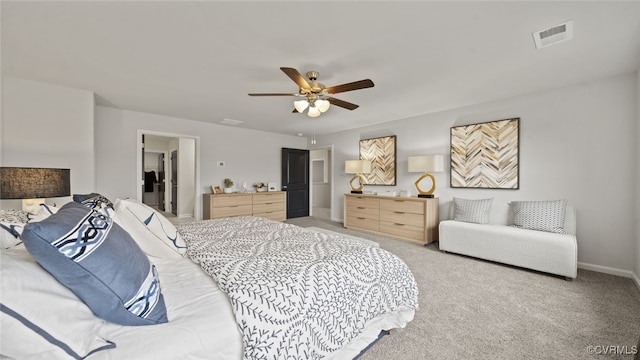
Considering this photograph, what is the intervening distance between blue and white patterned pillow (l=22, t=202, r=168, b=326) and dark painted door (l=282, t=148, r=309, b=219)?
5495 millimetres

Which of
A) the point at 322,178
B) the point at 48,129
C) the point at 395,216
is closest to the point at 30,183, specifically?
the point at 48,129

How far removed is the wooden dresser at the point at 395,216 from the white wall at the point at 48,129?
4329 millimetres

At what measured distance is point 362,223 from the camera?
5.07 m

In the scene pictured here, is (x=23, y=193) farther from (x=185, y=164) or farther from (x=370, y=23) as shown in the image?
(x=185, y=164)

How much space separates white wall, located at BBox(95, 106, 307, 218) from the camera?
4.09m

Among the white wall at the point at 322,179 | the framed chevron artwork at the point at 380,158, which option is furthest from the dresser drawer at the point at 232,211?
the white wall at the point at 322,179

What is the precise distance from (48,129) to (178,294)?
3418 mm

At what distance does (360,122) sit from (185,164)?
4.54 meters

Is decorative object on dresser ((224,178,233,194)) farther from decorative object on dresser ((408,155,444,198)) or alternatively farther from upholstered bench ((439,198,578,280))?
upholstered bench ((439,198,578,280))

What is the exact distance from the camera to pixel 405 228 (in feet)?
14.1

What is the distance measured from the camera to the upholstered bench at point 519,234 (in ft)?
8.84

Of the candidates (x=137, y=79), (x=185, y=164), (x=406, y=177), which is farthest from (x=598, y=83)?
(x=185, y=164)

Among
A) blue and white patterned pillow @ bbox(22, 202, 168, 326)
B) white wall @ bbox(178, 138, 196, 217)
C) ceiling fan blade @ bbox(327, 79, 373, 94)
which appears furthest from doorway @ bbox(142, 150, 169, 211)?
blue and white patterned pillow @ bbox(22, 202, 168, 326)

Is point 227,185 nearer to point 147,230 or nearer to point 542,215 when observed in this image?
point 147,230
